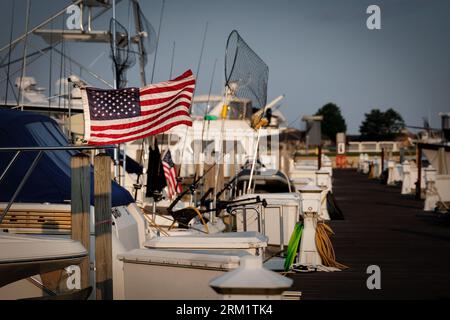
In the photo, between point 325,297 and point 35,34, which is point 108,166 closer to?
point 325,297

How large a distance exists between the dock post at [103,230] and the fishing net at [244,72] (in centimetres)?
555

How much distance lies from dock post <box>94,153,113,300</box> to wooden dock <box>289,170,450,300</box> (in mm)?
2788

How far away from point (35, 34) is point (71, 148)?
54.4 feet

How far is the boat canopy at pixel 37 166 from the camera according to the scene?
10.4 metres

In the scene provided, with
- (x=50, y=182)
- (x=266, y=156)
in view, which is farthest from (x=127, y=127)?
(x=266, y=156)

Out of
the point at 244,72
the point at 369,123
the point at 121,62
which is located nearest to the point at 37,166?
the point at 121,62

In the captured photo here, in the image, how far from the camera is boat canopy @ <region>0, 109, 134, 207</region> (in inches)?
409

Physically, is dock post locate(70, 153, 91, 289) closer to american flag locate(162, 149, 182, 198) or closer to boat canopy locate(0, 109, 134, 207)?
boat canopy locate(0, 109, 134, 207)

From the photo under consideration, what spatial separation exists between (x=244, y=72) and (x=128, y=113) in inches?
159

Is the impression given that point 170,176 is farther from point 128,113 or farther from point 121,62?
point 128,113

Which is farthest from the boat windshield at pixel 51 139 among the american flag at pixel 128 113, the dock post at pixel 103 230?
the dock post at pixel 103 230

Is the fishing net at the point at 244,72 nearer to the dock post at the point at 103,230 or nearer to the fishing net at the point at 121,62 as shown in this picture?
the fishing net at the point at 121,62

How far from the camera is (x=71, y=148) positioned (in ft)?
30.3

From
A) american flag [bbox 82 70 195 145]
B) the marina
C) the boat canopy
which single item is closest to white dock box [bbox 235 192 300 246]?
the marina
